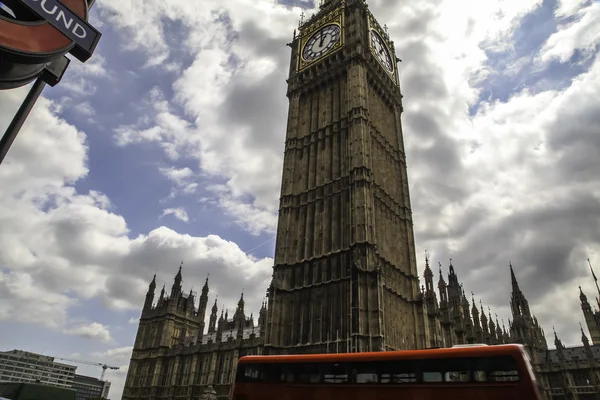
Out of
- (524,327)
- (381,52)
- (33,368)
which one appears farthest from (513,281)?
(33,368)

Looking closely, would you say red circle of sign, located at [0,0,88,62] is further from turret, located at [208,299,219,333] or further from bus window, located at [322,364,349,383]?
turret, located at [208,299,219,333]

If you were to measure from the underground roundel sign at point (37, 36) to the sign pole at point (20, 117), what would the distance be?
0.99 ft

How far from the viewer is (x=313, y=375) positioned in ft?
50.5

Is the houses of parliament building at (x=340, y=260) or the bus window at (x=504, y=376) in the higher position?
the houses of parliament building at (x=340, y=260)

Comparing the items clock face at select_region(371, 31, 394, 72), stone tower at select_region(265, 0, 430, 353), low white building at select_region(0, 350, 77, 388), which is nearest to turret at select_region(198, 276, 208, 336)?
stone tower at select_region(265, 0, 430, 353)

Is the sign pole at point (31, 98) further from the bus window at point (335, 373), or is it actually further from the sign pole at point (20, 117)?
the bus window at point (335, 373)

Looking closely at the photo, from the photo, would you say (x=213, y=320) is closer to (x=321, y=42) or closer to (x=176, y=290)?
(x=176, y=290)

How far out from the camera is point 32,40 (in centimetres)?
833

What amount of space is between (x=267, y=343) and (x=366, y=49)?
125ft

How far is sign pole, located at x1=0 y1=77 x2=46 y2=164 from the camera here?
7.71 meters

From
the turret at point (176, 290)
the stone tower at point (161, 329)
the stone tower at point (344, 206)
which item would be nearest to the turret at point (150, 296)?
the stone tower at point (161, 329)

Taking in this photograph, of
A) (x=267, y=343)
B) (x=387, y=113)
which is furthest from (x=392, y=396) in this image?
(x=387, y=113)

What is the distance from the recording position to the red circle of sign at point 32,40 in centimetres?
790

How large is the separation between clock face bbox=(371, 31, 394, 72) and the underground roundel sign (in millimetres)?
47704
